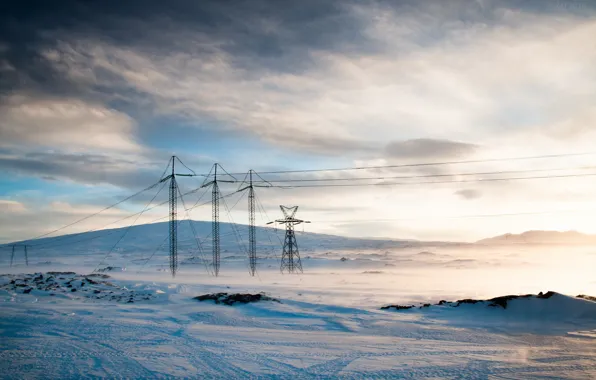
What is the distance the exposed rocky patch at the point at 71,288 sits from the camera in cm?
2361

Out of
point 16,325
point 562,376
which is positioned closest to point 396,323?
point 562,376

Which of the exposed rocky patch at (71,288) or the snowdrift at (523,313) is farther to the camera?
the exposed rocky patch at (71,288)

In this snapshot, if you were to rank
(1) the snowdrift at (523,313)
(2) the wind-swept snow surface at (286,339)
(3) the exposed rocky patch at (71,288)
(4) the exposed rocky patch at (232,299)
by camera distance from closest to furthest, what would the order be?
(2) the wind-swept snow surface at (286,339) → (1) the snowdrift at (523,313) → (4) the exposed rocky patch at (232,299) → (3) the exposed rocky patch at (71,288)

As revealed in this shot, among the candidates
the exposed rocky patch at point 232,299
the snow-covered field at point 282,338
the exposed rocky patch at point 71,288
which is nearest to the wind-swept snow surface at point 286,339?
the snow-covered field at point 282,338

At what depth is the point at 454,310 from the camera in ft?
67.9

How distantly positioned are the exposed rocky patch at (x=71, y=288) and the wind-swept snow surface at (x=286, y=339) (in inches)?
11.9

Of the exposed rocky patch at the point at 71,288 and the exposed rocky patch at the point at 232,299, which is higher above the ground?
the exposed rocky patch at the point at 71,288

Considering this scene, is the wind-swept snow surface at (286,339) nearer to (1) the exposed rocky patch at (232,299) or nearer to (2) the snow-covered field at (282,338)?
(2) the snow-covered field at (282,338)

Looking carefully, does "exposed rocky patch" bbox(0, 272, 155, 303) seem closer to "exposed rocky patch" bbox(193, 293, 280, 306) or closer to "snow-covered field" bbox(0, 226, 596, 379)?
"snow-covered field" bbox(0, 226, 596, 379)

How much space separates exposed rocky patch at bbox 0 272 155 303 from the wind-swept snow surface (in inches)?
11.9

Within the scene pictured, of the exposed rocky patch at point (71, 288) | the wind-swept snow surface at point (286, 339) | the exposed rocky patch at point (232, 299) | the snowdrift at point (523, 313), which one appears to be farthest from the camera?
the exposed rocky patch at point (71, 288)

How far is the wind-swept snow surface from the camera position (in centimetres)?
1104

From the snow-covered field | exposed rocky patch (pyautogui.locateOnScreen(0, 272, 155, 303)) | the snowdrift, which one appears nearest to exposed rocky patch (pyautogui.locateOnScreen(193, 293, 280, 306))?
the snow-covered field

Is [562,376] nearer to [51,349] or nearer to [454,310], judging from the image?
[454,310]
